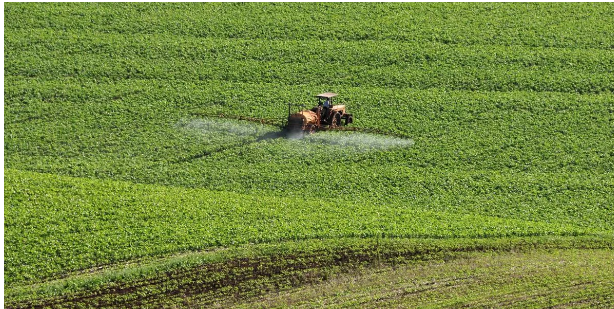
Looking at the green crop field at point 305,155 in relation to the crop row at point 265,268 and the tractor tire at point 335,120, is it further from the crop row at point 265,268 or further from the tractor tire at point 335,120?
the tractor tire at point 335,120

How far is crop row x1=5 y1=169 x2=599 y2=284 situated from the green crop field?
0.12 metres

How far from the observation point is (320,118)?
4578cm

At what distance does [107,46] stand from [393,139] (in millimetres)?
23060

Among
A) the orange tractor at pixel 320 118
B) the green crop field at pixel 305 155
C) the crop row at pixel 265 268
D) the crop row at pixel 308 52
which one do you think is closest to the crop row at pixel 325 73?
the green crop field at pixel 305 155

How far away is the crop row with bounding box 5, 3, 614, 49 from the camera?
2266 inches

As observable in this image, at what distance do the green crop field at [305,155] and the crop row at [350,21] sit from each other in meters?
0.19

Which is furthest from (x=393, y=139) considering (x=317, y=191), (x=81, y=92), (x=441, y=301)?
(x=81, y=92)

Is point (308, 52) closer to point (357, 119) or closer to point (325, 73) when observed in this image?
point (325, 73)

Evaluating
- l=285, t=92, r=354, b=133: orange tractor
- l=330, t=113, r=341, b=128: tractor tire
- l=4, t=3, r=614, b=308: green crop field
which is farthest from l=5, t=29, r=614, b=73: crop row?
l=330, t=113, r=341, b=128: tractor tire

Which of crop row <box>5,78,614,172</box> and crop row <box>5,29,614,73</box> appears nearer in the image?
crop row <box>5,78,614,172</box>

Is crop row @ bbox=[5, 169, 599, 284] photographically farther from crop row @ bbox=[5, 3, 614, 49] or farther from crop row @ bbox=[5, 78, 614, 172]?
crop row @ bbox=[5, 3, 614, 49]

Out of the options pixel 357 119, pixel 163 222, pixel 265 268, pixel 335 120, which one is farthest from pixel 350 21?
pixel 265 268

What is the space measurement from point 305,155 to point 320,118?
9.95 ft

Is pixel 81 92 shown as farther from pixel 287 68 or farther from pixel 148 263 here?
pixel 148 263
